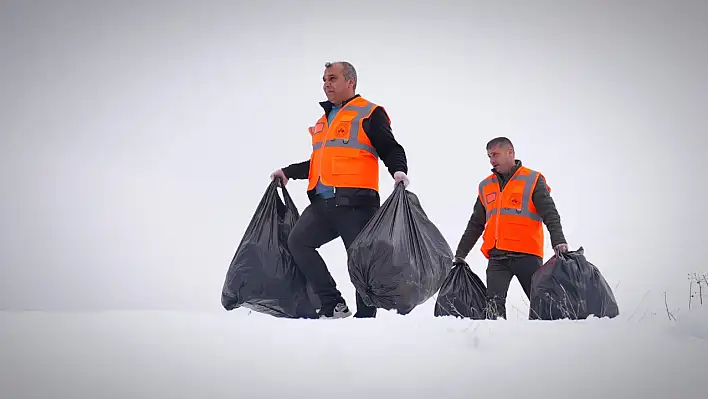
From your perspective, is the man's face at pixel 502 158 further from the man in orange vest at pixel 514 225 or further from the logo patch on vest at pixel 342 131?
the logo patch on vest at pixel 342 131

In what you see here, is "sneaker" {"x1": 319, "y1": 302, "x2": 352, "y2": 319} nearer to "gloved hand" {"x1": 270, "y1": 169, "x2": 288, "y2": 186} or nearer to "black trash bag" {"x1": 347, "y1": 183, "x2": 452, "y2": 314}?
"black trash bag" {"x1": 347, "y1": 183, "x2": 452, "y2": 314}

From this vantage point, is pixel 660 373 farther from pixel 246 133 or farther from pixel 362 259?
Answer: pixel 246 133

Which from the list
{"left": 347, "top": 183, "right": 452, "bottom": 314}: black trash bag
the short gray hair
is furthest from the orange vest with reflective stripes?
the short gray hair

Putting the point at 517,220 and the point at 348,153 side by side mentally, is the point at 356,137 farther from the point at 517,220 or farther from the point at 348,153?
the point at 517,220

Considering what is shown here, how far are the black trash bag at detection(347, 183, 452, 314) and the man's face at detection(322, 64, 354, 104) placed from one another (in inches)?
23.0

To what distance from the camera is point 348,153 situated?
10.3 ft

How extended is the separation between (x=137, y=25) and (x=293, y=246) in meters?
31.1

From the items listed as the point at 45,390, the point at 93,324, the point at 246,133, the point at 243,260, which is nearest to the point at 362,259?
the point at 243,260

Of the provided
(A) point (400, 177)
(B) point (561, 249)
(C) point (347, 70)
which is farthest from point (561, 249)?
(C) point (347, 70)

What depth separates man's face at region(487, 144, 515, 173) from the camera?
4.08 metres

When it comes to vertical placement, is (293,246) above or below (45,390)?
above

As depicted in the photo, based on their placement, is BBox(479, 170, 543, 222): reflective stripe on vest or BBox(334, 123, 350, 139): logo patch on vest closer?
BBox(334, 123, 350, 139): logo patch on vest

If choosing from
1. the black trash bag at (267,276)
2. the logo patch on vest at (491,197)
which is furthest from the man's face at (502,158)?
the black trash bag at (267,276)

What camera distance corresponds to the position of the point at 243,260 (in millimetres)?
3197
